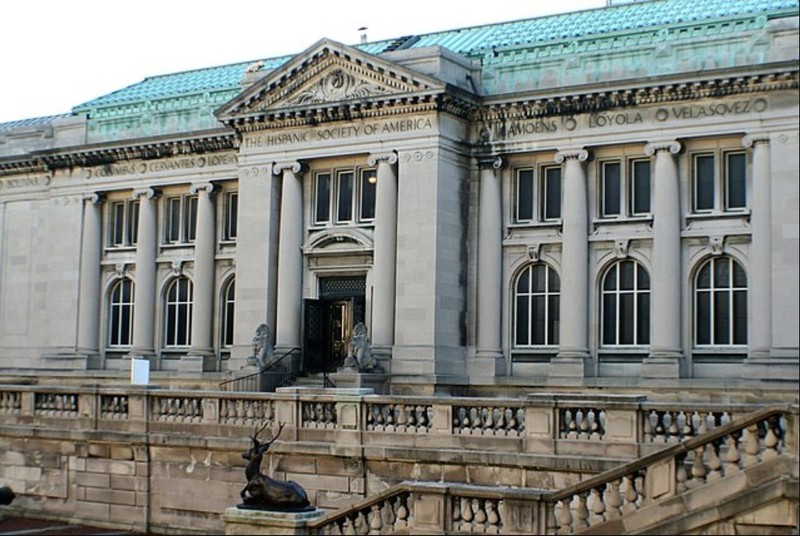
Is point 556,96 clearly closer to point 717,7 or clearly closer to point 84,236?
point 717,7

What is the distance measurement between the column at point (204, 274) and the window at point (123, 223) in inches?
153

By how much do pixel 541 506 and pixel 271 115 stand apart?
1057 inches

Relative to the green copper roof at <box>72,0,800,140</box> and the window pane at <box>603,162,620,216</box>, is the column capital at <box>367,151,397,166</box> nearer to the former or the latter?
the green copper roof at <box>72,0,800,140</box>

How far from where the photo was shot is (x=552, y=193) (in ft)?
135

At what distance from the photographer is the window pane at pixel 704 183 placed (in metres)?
38.1

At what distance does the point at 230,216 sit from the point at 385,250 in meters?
9.24

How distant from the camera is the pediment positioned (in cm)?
4069

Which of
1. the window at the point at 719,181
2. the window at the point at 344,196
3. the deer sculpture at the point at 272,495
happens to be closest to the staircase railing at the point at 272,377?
the window at the point at 344,196

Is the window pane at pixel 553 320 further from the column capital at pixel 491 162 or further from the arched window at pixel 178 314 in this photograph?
the arched window at pixel 178 314

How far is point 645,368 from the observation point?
3781cm

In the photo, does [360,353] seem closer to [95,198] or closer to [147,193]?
[147,193]

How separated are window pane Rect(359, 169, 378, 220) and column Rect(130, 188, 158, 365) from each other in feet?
35.2

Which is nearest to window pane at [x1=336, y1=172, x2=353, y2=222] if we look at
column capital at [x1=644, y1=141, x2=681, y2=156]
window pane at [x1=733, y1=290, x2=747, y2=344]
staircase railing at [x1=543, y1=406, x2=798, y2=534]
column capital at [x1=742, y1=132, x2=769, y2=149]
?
column capital at [x1=644, y1=141, x2=681, y2=156]

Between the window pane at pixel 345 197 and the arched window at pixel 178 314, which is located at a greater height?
the window pane at pixel 345 197
